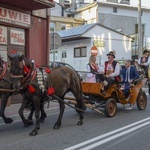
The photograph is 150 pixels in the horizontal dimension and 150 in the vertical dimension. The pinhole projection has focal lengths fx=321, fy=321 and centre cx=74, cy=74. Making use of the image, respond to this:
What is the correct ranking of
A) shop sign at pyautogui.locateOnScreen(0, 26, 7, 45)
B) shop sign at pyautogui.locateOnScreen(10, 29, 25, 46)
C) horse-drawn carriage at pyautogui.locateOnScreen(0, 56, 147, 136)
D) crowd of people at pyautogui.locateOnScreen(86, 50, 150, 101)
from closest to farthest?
horse-drawn carriage at pyautogui.locateOnScreen(0, 56, 147, 136), crowd of people at pyautogui.locateOnScreen(86, 50, 150, 101), shop sign at pyautogui.locateOnScreen(0, 26, 7, 45), shop sign at pyautogui.locateOnScreen(10, 29, 25, 46)

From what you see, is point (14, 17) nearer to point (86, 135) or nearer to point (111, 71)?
point (111, 71)

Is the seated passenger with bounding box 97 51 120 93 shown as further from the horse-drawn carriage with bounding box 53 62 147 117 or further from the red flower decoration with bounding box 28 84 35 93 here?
the red flower decoration with bounding box 28 84 35 93

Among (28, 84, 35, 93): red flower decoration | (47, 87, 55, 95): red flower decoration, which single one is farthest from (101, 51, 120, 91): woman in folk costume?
(28, 84, 35, 93): red flower decoration

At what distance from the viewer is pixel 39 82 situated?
7137 millimetres

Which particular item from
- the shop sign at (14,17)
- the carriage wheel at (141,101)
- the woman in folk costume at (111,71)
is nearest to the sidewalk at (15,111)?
the woman in folk costume at (111,71)

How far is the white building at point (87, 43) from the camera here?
29.2m

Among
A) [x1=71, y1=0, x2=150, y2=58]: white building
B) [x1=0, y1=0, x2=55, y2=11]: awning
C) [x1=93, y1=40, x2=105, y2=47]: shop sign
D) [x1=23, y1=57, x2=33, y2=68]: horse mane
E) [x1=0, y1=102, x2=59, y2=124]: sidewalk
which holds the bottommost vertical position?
[x1=0, y1=102, x2=59, y2=124]: sidewalk

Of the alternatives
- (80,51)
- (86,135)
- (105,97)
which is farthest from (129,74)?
(80,51)

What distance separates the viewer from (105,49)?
31.6 metres

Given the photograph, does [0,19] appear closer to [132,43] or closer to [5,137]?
[5,137]

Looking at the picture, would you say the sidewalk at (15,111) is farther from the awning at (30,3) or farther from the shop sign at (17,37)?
the awning at (30,3)

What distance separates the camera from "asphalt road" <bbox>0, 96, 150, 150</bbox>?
6.16 meters

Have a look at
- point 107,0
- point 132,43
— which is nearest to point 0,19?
point 132,43

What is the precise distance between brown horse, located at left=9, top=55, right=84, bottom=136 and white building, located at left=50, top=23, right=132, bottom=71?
20161mm
